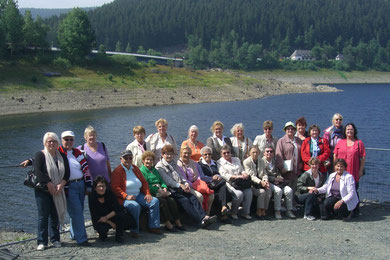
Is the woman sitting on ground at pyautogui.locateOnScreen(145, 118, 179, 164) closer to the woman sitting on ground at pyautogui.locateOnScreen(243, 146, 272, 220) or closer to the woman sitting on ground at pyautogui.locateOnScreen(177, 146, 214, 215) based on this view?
the woman sitting on ground at pyautogui.locateOnScreen(177, 146, 214, 215)

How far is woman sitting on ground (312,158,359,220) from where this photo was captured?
960 cm

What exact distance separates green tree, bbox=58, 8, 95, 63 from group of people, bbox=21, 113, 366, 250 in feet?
254

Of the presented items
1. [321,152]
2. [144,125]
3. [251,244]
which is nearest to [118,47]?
[144,125]

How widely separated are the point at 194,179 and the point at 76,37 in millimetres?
83285

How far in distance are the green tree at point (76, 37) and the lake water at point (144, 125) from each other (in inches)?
1035

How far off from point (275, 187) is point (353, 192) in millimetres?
1560

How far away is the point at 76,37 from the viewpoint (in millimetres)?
87812

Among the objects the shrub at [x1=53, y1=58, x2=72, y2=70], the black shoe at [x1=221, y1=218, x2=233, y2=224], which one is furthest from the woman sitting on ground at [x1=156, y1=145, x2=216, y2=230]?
the shrub at [x1=53, y1=58, x2=72, y2=70]

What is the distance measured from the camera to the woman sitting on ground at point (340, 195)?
9.60 meters

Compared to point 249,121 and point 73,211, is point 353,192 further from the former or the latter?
point 249,121

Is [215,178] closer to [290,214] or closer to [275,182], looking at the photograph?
[275,182]

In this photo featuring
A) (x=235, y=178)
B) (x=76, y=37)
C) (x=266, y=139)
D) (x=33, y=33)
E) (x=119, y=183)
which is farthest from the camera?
(x=76, y=37)

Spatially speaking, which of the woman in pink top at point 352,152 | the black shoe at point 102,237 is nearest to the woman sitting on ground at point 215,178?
the black shoe at point 102,237

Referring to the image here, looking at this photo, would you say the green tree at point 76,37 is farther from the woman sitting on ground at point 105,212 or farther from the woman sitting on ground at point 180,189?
the woman sitting on ground at point 105,212
